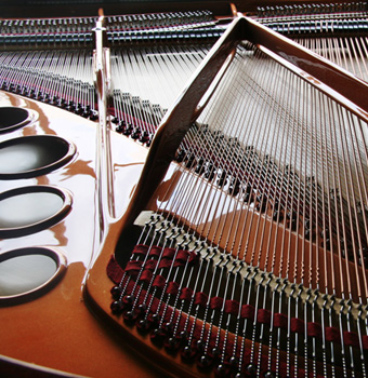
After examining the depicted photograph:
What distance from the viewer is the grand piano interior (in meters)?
1.05

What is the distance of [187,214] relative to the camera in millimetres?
1464

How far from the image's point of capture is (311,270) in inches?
48.1

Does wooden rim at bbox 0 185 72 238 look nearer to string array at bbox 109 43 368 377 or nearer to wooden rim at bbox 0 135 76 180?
wooden rim at bbox 0 135 76 180

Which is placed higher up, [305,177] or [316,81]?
[316,81]

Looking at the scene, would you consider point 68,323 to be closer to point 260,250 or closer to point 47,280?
point 47,280

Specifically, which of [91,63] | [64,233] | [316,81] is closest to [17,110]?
[91,63]

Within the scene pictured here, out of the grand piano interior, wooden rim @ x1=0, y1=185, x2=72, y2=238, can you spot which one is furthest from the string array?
wooden rim @ x1=0, y1=185, x2=72, y2=238

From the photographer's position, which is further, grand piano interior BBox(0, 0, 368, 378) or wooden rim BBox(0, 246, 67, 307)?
wooden rim BBox(0, 246, 67, 307)

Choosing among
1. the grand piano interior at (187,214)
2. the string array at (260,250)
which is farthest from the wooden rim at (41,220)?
the string array at (260,250)

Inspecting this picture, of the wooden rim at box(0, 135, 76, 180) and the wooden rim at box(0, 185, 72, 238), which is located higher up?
the wooden rim at box(0, 135, 76, 180)

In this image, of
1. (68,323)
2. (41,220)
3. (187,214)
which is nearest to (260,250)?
(187,214)

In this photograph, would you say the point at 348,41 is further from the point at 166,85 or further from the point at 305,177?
the point at 305,177

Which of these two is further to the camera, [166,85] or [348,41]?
[348,41]

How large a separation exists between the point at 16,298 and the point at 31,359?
0.21 metres
